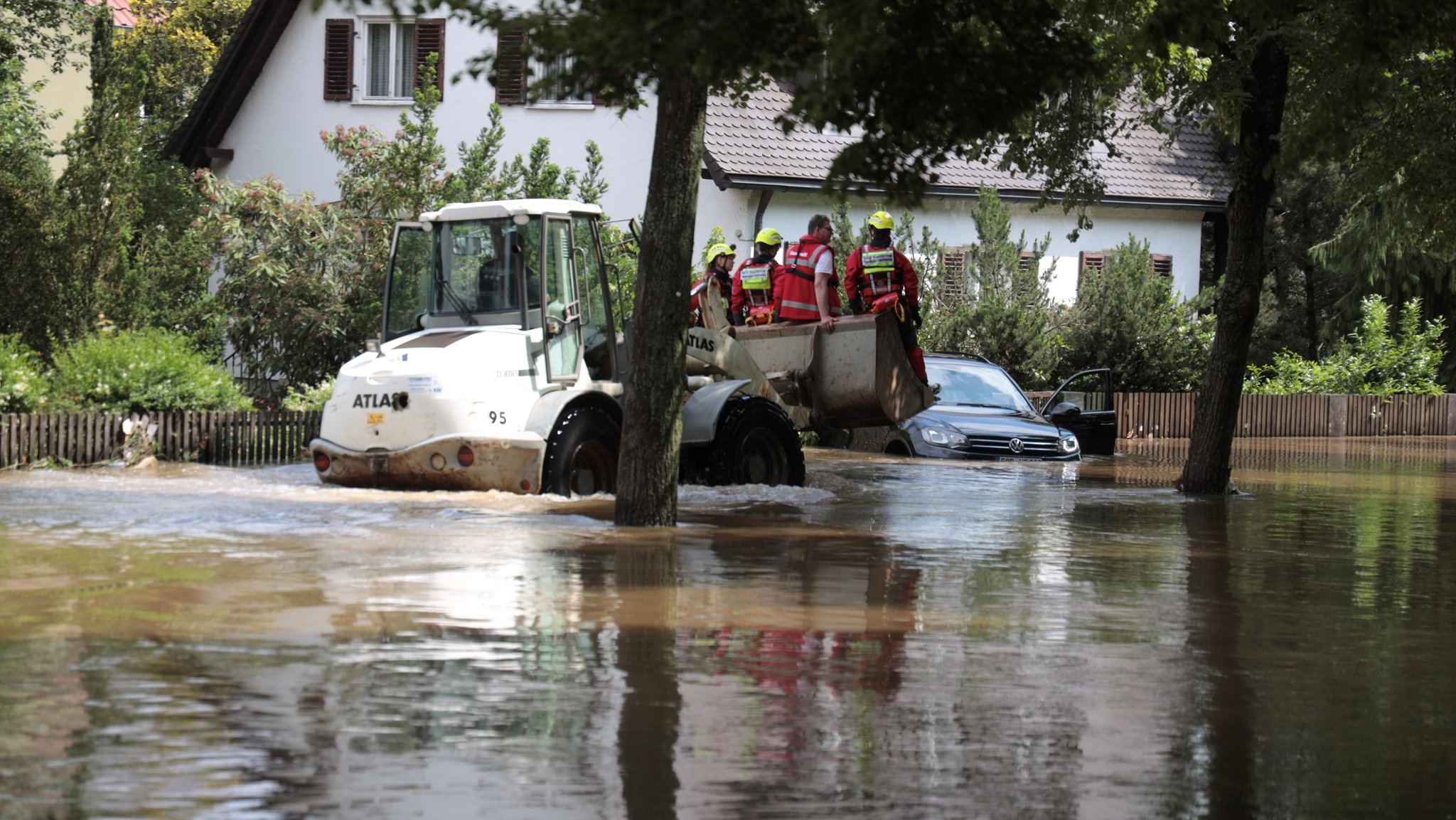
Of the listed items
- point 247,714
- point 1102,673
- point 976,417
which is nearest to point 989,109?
point 1102,673

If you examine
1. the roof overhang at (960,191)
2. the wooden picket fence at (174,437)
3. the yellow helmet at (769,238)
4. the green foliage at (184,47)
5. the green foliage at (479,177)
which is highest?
the green foliage at (184,47)

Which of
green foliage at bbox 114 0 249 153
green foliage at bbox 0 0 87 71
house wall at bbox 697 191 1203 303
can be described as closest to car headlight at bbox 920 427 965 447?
house wall at bbox 697 191 1203 303

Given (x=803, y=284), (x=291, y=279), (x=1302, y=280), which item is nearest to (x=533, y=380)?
(x=803, y=284)

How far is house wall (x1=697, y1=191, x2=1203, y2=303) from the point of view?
32.7 meters

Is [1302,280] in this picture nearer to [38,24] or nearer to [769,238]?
[769,238]

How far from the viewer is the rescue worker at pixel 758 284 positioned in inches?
739

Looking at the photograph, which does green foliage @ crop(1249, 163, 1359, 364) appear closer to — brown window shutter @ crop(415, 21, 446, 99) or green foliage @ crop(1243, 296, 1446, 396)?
green foliage @ crop(1243, 296, 1446, 396)

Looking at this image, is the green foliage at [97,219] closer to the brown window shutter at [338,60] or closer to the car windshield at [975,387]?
the brown window shutter at [338,60]

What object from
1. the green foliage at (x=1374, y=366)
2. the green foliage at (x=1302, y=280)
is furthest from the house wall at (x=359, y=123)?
the green foliage at (x=1302, y=280)

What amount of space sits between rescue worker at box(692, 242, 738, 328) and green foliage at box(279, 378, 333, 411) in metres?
5.67

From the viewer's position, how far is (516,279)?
1587 cm

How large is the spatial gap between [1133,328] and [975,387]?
386 inches

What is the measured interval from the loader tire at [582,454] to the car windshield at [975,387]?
848 cm

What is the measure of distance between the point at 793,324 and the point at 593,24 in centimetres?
1019
